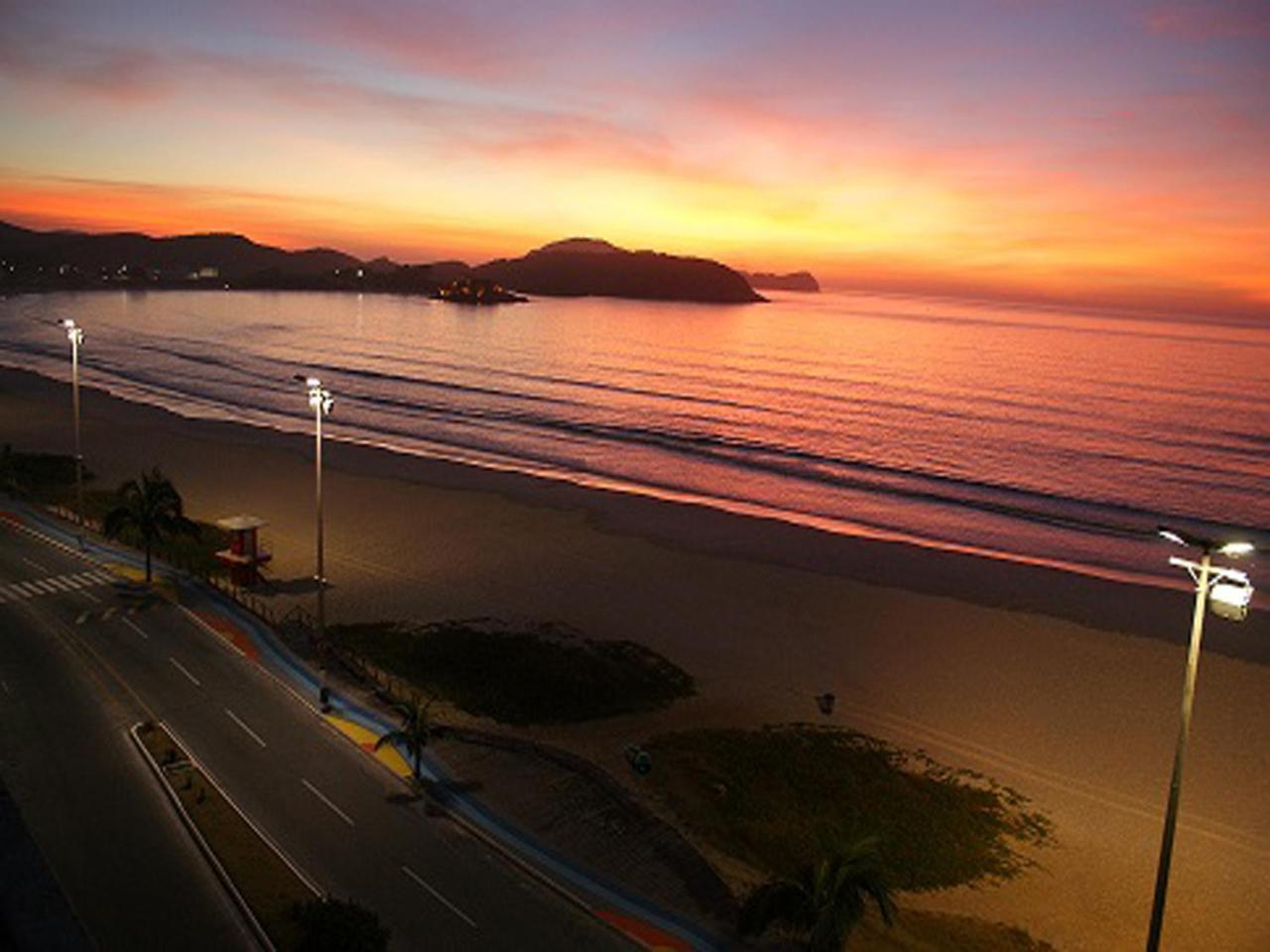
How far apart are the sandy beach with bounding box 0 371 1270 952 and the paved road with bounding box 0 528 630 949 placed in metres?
5.81

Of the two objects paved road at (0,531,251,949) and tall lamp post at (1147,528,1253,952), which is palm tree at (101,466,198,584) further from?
tall lamp post at (1147,528,1253,952)

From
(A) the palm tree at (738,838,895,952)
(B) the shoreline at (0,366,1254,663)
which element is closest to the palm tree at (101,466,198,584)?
(B) the shoreline at (0,366,1254,663)

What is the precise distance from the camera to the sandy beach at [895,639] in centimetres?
2153

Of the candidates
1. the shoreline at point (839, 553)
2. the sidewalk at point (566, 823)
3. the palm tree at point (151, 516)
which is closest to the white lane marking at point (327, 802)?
the sidewalk at point (566, 823)

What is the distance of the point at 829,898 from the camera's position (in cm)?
1527

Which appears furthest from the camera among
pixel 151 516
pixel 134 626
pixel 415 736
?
pixel 151 516

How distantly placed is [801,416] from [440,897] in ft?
247

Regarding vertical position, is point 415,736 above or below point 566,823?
above

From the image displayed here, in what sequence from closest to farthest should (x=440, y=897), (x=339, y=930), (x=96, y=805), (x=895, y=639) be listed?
(x=339, y=930) < (x=440, y=897) < (x=96, y=805) < (x=895, y=639)

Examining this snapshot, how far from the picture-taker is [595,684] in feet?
91.8

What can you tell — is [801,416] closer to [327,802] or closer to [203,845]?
[327,802]

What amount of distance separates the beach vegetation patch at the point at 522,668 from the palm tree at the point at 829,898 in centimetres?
1130

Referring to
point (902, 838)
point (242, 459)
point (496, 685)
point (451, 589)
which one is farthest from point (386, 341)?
point (902, 838)

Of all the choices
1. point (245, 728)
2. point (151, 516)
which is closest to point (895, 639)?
→ point (245, 728)
